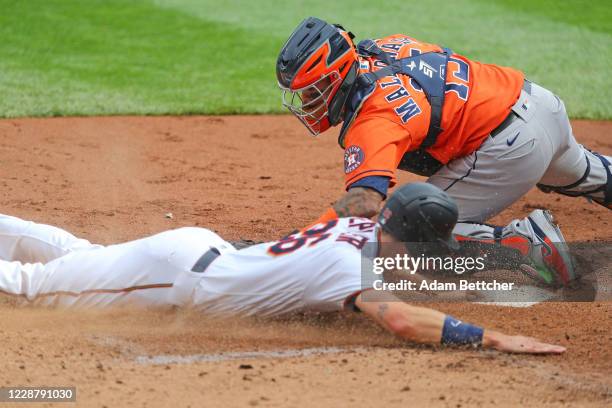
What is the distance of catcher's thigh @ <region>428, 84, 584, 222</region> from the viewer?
579cm

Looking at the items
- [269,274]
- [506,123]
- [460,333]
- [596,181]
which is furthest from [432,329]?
[596,181]

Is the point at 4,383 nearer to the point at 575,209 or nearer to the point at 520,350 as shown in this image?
the point at 520,350

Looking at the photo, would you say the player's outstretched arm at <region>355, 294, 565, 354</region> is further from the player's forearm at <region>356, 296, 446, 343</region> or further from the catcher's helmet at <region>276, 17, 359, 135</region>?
the catcher's helmet at <region>276, 17, 359, 135</region>

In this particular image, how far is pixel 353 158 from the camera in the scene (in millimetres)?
5238

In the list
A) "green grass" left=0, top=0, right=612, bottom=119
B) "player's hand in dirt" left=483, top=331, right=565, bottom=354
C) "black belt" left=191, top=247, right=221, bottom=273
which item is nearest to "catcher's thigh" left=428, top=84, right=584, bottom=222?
"player's hand in dirt" left=483, top=331, right=565, bottom=354

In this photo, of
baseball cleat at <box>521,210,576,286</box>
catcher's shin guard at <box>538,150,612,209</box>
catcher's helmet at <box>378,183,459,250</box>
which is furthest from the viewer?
catcher's shin guard at <box>538,150,612,209</box>

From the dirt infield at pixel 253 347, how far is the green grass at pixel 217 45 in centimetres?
274

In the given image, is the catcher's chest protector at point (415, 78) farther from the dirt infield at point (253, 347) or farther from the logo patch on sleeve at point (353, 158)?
the dirt infield at point (253, 347)

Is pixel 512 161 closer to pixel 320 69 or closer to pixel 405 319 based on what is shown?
pixel 320 69

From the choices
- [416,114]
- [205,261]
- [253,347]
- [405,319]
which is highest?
[416,114]

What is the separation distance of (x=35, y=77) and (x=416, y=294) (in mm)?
6711

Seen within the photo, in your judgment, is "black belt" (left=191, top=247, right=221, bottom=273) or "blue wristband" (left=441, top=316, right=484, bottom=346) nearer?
"blue wristband" (left=441, top=316, right=484, bottom=346)

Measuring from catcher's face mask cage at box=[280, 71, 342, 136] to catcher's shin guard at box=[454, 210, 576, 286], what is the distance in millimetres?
1089

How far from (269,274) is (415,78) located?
1.62 meters
